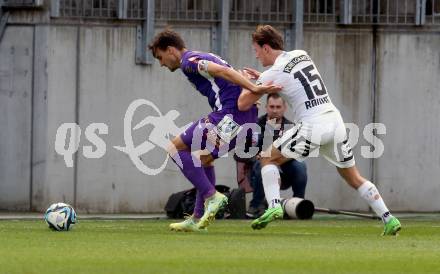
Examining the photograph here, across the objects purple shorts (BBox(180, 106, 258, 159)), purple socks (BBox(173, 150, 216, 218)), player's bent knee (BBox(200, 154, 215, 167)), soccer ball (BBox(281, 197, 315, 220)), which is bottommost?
soccer ball (BBox(281, 197, 315, 220))

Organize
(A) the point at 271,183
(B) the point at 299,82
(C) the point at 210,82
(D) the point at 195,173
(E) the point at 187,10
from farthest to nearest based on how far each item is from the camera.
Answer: (E) the point at 187,10 → (C) the point at 210,82 → (D) the point at 195,173 → (A) the point at 271,183 → (B) the point at 299,82

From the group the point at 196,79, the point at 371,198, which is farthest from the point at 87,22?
the point at 371,198

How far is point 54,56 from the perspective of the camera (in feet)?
70.6

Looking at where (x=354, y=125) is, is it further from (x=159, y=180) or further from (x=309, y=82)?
(x=309, y=82)

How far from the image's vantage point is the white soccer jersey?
14.6 meters

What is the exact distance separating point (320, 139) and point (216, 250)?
2.89 metres

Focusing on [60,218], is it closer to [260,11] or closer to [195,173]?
[195,173]

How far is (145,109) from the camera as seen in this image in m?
22.0

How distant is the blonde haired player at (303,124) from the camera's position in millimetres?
14633

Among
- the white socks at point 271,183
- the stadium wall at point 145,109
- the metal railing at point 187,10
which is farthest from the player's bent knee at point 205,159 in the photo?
the metal railing at point 187,10

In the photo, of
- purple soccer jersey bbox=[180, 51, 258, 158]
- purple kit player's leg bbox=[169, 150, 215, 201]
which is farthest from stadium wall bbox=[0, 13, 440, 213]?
purple kit player's leg bbox=[169, 150, 215, 201]

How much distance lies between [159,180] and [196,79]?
693 cm

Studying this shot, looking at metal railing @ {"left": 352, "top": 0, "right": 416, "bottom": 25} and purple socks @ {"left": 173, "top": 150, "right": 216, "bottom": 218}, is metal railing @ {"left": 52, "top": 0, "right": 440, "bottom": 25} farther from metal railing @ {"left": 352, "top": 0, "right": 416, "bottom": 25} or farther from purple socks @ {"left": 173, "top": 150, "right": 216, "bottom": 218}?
purple socks @ {"left": 173, "top": 150, "right": 216, "bottom": 218}

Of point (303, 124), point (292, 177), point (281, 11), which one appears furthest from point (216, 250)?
point (281, 11)
